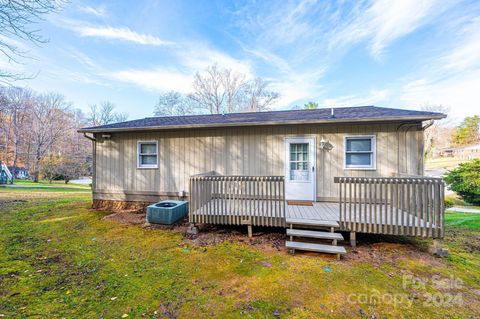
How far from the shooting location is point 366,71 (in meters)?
15.8

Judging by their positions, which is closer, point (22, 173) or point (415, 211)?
point (415, 211)

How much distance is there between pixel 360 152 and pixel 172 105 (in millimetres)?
22339

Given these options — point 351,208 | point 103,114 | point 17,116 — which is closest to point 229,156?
point 351,208

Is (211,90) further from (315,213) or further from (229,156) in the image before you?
(315,213)

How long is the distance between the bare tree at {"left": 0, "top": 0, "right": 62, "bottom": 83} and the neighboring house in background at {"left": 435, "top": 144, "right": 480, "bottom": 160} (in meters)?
40.8

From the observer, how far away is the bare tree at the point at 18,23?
15.1ft

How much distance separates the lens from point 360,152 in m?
5.71

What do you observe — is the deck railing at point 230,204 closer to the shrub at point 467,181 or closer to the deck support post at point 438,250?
the deck support post at point 438,250

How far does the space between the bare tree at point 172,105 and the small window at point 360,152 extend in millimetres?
20096

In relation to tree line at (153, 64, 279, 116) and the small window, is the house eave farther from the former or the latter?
tree line at (153, 64, 279, 116)

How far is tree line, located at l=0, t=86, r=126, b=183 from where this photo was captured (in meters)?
20.5

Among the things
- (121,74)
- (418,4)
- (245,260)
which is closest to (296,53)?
(418,4)

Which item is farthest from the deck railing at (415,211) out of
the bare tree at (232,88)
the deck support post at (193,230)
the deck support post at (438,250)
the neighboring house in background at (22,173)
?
the neighboring house in background at (22,173)

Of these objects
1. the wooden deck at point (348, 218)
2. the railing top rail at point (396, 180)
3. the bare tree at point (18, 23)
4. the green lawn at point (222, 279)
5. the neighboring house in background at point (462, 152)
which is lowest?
the green lawn at point (222, 279)
